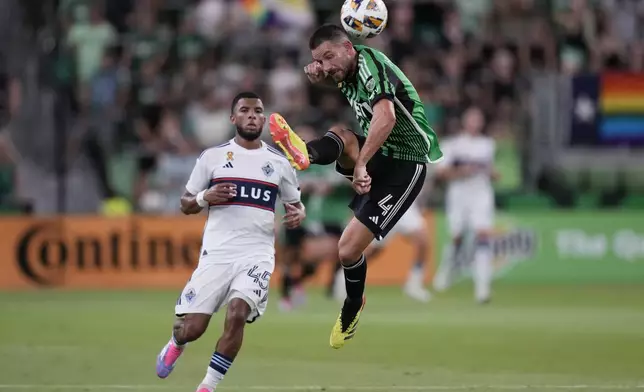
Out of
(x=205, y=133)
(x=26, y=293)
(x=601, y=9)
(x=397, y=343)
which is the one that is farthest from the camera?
(x=601, y=9)

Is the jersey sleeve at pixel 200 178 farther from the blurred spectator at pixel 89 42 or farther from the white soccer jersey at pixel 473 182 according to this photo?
the blurred spectator at pixel 89 42

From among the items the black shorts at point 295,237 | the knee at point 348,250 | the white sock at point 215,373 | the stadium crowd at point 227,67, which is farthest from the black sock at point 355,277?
the stadium crowd at point 227,67

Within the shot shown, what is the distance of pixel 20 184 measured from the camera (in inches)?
864

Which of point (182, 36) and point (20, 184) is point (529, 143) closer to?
point (182, 36)

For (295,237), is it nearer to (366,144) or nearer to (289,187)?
(289,187)

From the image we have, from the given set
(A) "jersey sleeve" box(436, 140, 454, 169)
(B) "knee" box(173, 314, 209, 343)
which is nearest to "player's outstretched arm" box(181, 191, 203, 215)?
(B) "knee" box(173, 314, 209, 343)

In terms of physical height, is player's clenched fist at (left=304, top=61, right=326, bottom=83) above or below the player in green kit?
above

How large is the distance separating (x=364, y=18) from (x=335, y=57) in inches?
14.5

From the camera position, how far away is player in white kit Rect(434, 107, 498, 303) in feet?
63.9

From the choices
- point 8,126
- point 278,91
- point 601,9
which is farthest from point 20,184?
point 601,9

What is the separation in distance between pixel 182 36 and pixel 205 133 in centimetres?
217

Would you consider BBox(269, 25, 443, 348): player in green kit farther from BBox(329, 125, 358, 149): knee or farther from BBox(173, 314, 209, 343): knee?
BBox(173, 314, 209, 343): knee

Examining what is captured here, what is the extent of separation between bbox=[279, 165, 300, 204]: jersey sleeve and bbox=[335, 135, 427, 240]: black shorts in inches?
22.2

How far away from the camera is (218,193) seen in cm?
970
